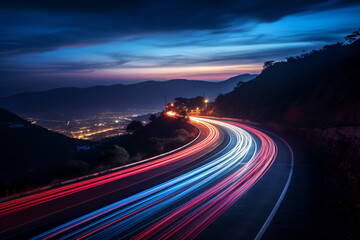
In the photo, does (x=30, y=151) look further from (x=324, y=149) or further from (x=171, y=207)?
(x=324, y=149)

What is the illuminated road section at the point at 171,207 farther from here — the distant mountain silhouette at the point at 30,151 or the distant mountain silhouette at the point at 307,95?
the distant mountain silhouette at the point at 30,151

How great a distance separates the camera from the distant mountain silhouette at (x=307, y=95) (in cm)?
2685

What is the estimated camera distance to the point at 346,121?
2361cm

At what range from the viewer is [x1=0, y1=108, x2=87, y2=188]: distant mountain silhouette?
42.3 meters

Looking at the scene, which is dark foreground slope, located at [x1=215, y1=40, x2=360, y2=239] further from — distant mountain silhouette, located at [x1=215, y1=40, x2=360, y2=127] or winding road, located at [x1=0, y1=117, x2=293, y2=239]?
winding road, located at [x1=0, y1=117, x2=293, y2=239]

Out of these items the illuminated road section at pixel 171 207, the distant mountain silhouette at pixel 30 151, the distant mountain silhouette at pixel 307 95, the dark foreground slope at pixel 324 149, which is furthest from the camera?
the distant mountain silhouette at pixel 30 151

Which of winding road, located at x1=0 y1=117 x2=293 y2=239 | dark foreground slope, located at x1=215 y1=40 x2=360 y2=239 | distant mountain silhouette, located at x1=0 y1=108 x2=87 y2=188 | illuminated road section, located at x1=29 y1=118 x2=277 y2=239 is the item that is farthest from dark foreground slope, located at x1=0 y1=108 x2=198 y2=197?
illuminated road section, located at x1=29 y1=118 x2=277 y2=239

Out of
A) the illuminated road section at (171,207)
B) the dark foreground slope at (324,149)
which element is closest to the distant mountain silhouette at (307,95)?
the dark foreground slope at (324,149)

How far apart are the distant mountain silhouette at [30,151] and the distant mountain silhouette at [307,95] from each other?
127ft

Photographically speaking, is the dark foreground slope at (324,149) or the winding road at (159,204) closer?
the winding road at (159,204)

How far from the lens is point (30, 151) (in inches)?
2157

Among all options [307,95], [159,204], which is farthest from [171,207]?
[307,95]

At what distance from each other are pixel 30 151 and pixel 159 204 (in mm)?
56504

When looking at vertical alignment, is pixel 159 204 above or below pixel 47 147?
above
